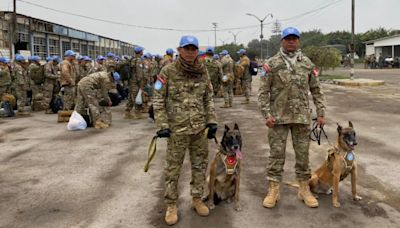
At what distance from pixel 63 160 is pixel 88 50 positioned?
1162 inches

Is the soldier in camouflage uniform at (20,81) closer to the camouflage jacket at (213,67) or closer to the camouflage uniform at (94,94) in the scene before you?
the camouflage uniform at (94,94)

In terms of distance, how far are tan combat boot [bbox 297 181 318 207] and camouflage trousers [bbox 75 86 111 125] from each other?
6201mm

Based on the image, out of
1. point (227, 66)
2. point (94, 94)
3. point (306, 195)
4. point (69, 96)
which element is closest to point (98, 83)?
point (94, 94)

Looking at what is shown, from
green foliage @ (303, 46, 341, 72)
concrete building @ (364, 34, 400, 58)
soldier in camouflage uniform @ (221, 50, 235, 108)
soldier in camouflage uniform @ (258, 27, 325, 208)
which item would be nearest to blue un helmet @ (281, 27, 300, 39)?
soldier in camouflage uniform @ (258, 27, 325, 208)

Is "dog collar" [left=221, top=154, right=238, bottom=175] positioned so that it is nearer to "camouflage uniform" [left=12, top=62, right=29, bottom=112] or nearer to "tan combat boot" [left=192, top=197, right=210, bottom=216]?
"tan combat boot" [left=192, top=197, right=210, bottom=216]

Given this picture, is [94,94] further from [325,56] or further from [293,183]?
[325,56]

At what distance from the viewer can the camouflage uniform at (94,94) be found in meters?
9.02

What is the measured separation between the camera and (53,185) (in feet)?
16.7

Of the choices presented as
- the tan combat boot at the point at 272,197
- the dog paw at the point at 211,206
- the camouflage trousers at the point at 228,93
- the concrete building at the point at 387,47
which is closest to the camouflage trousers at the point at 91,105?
the camouflage trousers at the point at 228,93

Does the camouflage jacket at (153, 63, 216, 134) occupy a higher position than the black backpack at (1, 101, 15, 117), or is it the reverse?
the camouflage jacket at (153, 63, 216, 134)

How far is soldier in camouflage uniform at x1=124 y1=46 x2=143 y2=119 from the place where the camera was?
34.1ft

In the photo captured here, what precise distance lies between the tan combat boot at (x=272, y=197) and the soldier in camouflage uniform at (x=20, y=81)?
9884 millimetres

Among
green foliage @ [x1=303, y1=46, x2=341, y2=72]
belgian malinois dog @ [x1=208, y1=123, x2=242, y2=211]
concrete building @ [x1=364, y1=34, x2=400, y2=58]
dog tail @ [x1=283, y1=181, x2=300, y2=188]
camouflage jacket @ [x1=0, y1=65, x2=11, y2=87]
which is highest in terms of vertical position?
concrete building @ [x1=364, y1=34, x2=400, y2=58]

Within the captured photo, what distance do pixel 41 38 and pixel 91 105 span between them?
18.8 m
